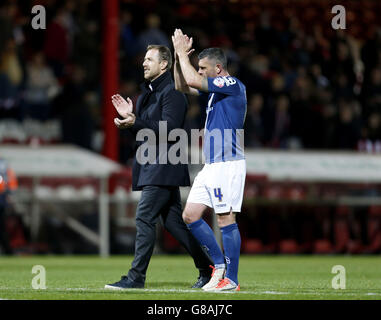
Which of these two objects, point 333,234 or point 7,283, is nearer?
point 7,283

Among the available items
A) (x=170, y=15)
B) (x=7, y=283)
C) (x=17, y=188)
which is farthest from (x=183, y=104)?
(x=170, y=15)

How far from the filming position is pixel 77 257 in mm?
15766

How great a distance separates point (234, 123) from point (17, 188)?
9.30m

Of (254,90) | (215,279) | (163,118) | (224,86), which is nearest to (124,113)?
(163,118)

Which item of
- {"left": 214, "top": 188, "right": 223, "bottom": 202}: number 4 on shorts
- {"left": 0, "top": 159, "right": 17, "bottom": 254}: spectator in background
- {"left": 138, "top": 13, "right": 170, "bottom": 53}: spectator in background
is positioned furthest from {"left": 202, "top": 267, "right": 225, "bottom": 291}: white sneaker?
{"left": 138, "top": 13, "right": 170, "bottom": 53}: spectator in background

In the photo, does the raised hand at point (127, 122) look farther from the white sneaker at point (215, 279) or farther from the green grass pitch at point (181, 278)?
the white sneaker at point (215, 279)

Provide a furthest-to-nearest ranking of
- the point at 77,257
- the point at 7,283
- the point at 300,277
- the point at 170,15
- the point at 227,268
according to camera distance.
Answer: the point at 170,15 < the point at 77,257 < the point at 300,277 < the point at 7,283 < the point at 227,268

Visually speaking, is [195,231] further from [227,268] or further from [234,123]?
[234,123]

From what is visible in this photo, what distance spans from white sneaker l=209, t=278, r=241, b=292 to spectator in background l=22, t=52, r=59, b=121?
9885 mm

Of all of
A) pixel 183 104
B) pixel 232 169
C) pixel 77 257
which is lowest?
pixel 77 257

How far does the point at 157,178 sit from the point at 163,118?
1.77 ft

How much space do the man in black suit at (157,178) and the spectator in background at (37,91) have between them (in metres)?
8.79

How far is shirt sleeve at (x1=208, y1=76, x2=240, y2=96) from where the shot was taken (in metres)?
7.88

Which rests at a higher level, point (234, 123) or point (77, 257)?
point (234, 123)
